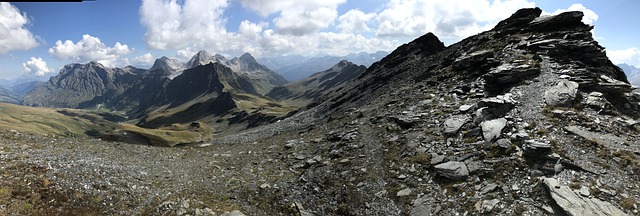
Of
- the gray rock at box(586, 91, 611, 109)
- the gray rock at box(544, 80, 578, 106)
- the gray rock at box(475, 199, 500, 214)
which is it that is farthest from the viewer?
the gray rock at box(544, 80, 578, 106)

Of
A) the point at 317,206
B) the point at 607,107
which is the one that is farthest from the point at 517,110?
the point at 317,206

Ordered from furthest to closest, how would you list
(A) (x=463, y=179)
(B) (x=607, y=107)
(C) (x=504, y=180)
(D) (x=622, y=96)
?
1. (D) (x=622, y=96)
2. (B) (x=607, y=107)
3. (A) (x=463, y=179)
4. (C) (x=504, y=180)

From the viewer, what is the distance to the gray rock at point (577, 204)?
17.1 m

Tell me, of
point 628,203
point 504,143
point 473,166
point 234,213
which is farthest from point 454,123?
point 234,213

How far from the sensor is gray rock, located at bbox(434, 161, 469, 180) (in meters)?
23.0

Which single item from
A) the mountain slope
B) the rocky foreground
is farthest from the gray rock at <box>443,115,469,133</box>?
the rocky foreground

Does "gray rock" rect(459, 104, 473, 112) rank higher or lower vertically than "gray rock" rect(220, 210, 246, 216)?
higher

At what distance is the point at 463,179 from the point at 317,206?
11.2 meters

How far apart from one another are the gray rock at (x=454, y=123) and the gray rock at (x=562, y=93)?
25.0 ft

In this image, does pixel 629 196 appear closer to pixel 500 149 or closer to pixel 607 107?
pixel 500 149

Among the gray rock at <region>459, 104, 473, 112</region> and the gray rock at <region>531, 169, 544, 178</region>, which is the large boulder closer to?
the gray rock at <region>459, 104, 473, 112</region>

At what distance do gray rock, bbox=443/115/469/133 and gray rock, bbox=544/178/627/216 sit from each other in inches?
447

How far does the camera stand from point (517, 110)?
29.6 metres

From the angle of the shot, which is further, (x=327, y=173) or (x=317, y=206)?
(x=327, y=173)
